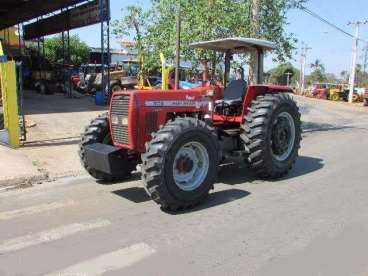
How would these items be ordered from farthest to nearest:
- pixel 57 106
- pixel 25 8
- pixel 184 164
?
pixel 25 8 < pixel 57 106 < pixel 184 164

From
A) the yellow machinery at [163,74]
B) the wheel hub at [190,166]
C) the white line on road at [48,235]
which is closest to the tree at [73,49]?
the yellow machinery at [163,74]

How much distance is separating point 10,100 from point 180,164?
620 cm

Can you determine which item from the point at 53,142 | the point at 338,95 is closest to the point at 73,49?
the point at 338,95

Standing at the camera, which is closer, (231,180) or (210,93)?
(210,93)

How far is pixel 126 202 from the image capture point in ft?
23.4

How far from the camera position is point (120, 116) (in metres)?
7.20

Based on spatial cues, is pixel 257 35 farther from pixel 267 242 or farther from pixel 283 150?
pixel 267 242

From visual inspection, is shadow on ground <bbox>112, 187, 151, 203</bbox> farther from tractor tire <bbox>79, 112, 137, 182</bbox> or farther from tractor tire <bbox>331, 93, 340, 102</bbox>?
tractor tire <bbox>331, 93, 340, 102</bbox>

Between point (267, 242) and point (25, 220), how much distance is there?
3.13m

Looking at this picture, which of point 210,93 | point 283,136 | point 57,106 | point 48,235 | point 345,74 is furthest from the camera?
point 345,74

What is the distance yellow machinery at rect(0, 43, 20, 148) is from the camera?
37.1ft

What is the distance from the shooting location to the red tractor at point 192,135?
6500mm

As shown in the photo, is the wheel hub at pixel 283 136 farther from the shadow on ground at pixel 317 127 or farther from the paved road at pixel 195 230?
the shadow on ground at pixel 317 127

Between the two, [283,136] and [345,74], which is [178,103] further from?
[345,74]
